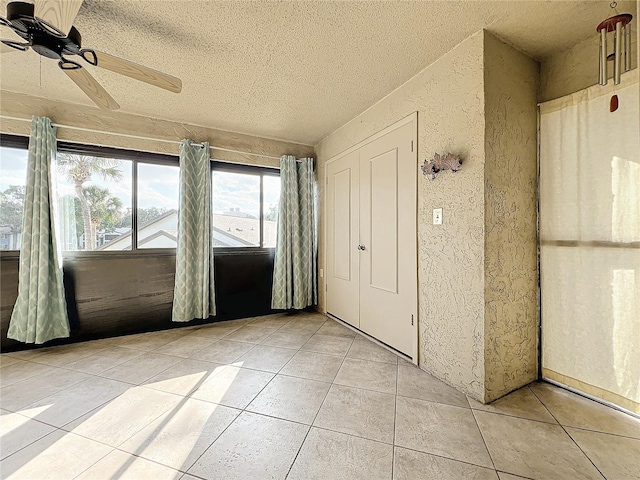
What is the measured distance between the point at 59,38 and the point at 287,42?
49.2 inches

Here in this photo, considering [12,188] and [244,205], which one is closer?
[12,188]

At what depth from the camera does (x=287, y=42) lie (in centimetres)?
184

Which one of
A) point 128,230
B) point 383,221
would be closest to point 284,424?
point 383,221

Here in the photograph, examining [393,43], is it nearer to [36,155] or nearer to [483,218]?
[483,218]

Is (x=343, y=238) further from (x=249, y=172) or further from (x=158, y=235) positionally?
(x=158, y=235)

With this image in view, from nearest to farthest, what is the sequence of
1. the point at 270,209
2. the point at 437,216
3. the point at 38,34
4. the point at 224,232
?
1. the point at 38,34
2. the point at 437,216
3. the point at 224,232
4. the point at 270,209

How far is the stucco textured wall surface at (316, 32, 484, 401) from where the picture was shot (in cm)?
178

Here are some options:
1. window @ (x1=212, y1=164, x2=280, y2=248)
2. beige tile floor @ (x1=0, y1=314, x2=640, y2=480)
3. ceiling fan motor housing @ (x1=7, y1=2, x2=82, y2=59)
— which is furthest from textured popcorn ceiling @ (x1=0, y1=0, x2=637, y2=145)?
beige tile floor @ (x1=0, y1=314, x2=640, y2=480)

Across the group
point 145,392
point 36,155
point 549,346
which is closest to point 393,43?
point 549,346

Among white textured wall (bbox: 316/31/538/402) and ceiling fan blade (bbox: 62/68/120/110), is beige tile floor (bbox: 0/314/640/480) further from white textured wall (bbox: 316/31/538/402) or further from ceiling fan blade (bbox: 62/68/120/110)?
ceiling fan blade (bbox: 62/68/120/110)

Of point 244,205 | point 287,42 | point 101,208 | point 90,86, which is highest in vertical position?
point 287,42

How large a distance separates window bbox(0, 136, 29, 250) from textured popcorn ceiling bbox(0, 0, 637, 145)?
0.54m

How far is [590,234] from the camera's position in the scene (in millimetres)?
1800

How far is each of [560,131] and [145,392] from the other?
3.49 metres
